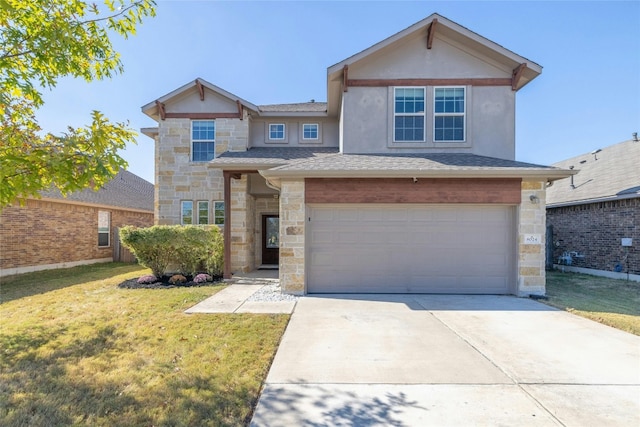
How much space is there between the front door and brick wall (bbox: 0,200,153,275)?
759cm

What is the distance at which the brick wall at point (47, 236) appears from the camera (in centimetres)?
1179

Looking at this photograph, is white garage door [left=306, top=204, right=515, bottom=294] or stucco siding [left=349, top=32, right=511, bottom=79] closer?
white garage door [left=306, top=204, right=515, bottom=294]

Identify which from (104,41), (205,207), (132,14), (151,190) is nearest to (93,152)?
(104,41)

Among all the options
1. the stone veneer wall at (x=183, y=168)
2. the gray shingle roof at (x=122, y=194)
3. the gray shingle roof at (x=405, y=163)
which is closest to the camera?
the gray shingle roof at (x=405, y=163)

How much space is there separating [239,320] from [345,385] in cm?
283

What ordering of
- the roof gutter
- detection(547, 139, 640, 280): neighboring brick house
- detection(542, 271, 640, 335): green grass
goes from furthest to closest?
detection(547, 139, 640, 280): neighboring brick house < the roof gutter < detection(542, 271, 640, 335): green grass

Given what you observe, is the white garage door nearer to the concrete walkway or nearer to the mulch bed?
the concrete walkway

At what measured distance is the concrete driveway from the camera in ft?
10.4

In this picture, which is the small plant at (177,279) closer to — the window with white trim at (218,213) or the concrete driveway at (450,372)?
the window with white trim at (218,213)

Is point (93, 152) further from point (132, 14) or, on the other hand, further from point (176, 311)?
point (176, 311)

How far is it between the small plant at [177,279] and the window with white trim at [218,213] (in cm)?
274

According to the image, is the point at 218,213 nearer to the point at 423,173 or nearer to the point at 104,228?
the point at 423,173

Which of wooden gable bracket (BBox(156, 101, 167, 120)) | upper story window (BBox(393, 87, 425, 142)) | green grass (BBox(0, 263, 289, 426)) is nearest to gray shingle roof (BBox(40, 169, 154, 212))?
wooden gable bracket (BBox(156, 101, 167, 120))

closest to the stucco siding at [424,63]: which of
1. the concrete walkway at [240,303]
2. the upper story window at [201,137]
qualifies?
the upper story window at [201,137]
